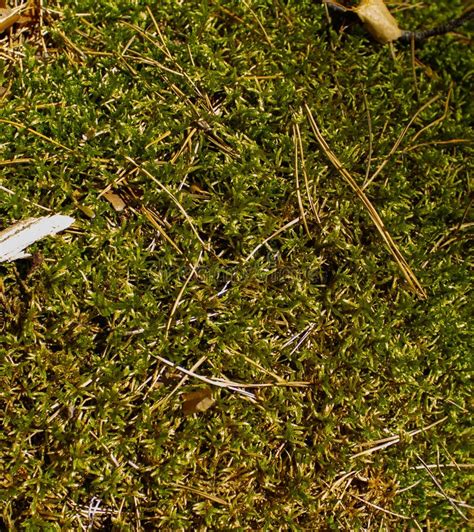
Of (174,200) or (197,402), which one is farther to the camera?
(174,200)

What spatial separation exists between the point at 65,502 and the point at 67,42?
1.90 metres

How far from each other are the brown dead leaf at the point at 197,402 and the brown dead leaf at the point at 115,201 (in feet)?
2.68

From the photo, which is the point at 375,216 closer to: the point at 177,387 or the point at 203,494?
the point at 177,387

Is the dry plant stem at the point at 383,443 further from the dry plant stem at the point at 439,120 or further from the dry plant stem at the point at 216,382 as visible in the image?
the dry plant stem at the point at 439,120

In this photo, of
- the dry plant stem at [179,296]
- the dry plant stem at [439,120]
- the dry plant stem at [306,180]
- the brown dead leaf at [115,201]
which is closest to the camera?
the dry plant stem at [179,296]

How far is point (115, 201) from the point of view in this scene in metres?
2.44

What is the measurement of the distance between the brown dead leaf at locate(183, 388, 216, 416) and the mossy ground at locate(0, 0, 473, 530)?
3cm

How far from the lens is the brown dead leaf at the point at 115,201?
244cm

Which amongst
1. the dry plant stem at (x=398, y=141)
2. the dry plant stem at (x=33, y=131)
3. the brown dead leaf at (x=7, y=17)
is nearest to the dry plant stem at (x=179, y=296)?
the dry plant stem at (x=33, y=131)

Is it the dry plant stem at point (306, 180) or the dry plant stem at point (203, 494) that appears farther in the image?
the dry plant stem at point (306, 180)

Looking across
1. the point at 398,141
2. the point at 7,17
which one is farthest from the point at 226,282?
the point at 7,17

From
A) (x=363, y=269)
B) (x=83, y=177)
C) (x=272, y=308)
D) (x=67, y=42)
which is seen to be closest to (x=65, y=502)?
(x=272, y=308)

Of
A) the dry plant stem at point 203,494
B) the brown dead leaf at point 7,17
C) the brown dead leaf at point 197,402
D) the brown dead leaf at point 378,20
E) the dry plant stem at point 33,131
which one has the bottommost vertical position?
the dry plant stem at point 203,494

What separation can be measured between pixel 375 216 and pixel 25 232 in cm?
147
